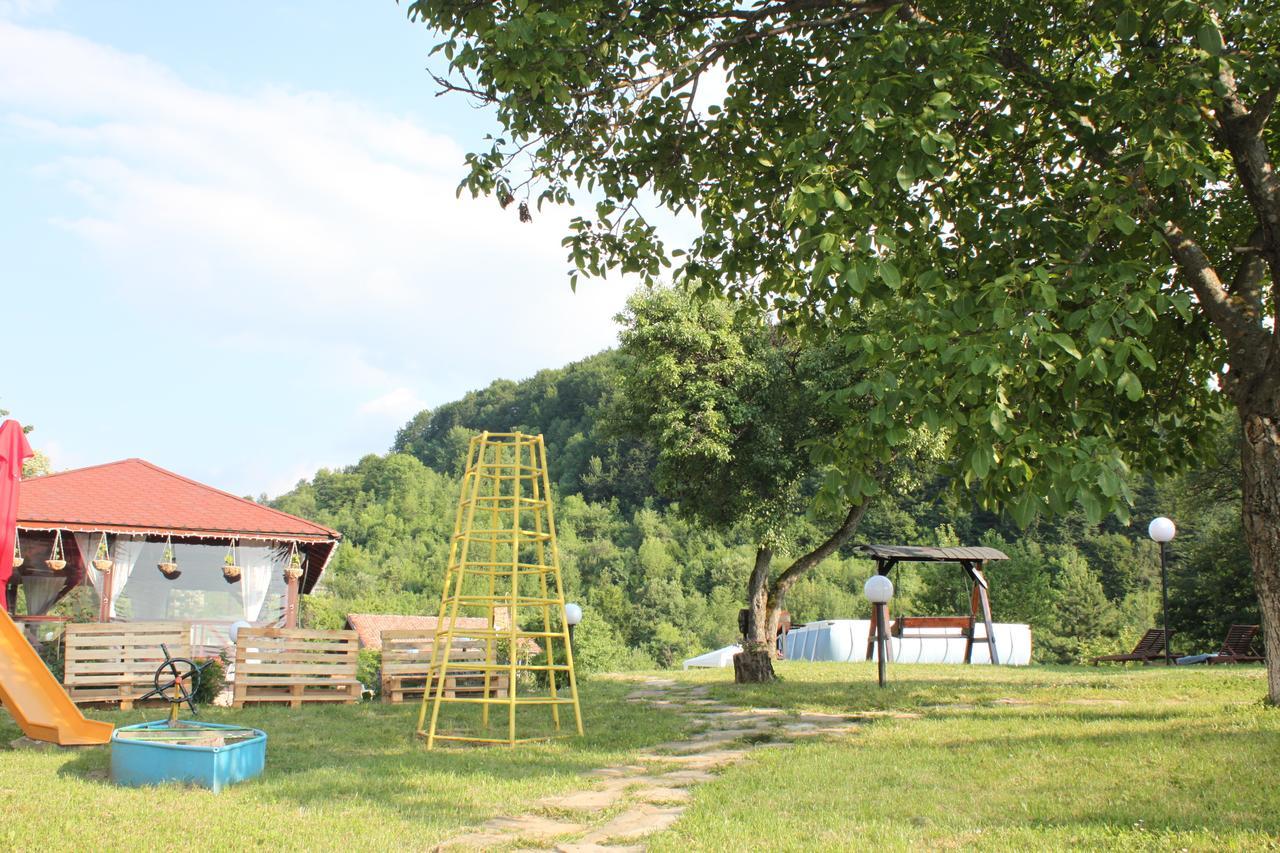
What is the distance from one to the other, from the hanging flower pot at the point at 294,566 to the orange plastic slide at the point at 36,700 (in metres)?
9.20

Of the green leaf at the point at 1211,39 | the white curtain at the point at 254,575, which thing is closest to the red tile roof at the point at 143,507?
the white curtain at the point at 254,575

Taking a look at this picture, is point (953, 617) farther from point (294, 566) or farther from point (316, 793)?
point (316, 793)

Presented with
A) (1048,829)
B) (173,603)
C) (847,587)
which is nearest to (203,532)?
(173,603)

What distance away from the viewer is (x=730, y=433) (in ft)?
46.9

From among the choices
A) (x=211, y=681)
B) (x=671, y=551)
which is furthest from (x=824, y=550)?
(x=671, y=551)

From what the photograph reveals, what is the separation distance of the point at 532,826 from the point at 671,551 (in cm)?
5487

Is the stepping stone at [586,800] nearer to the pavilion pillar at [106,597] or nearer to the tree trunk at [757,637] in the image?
the tree trunk at [757,637]

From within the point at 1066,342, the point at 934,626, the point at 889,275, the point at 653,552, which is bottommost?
the point at 934,626

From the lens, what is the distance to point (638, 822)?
18.6ft

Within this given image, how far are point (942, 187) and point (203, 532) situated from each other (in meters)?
14.3

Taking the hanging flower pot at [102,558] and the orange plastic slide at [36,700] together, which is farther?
the hanging flower pot at [102,558]

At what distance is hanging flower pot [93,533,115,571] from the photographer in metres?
16.4

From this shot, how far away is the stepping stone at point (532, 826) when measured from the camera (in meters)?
5.45

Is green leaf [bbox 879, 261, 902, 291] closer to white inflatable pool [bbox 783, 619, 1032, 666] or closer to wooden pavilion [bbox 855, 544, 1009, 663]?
wooden pavilion [bbox 855, 544, 1009, 663]
